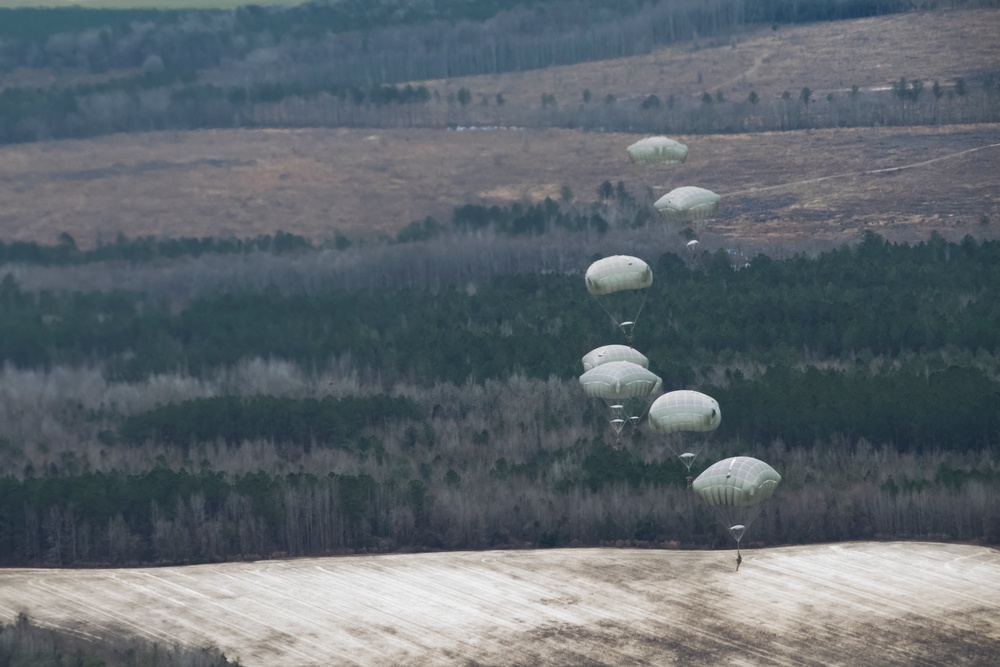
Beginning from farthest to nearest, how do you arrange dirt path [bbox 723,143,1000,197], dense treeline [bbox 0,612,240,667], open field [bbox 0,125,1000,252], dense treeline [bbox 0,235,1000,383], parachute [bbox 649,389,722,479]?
dirt path [bbox 723,143,1000,197] < open field [bbox 0,125,1000,252] < dense treeline [bbox 0,235,1000,383] < parachute [bbox 649,389,722,479] < dense treeline [bbox 0,612,240,667]

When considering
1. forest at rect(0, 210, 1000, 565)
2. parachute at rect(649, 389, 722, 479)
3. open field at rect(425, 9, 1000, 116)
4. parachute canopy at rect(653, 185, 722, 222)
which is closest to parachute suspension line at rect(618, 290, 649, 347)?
forest at rect(0, 210, 1000, 565)

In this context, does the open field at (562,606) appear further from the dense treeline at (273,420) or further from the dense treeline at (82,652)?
the dense treeline at (273,420)

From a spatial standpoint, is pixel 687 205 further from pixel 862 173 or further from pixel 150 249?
pixel 150 249

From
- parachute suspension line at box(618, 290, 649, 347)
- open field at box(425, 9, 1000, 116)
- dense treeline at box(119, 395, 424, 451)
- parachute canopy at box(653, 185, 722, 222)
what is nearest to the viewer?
dense treeline at box(119, 395, 424, 451)

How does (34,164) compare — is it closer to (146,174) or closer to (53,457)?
(146,174)

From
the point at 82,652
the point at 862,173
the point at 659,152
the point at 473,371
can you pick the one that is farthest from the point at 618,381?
the point at 862,173

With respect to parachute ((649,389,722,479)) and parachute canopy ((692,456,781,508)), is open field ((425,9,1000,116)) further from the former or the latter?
parachute canopy ((692,456,781,508))
